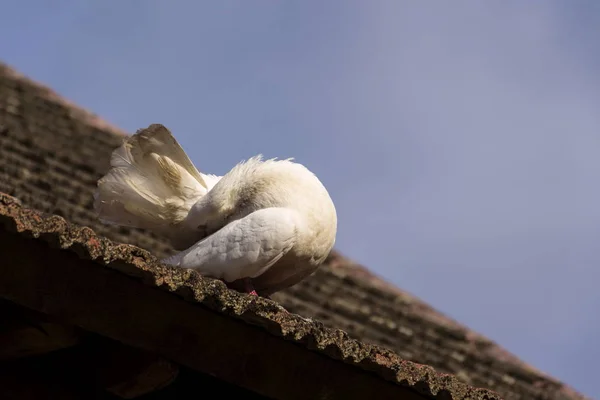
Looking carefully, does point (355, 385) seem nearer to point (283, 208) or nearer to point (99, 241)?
point (99, 241)

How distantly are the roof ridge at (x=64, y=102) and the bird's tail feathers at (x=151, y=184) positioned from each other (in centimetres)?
410

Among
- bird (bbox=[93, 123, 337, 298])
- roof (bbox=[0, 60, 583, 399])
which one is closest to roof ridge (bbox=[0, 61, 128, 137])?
roof (bbox=[0, 60, 583, 399])

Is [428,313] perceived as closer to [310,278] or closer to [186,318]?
[310,278]

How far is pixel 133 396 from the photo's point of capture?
3.92m

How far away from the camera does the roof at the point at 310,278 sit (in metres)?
8.17

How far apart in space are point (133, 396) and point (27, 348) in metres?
0.41

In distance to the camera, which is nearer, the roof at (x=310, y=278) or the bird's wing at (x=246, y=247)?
the bird's wing at (x=246, y=247)

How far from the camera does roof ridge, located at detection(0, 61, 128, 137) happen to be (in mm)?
9711

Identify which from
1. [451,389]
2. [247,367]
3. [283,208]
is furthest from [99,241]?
[283,208]

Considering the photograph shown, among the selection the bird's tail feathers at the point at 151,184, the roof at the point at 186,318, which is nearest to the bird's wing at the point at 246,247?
the bird's tail feathers at the point at 151,184

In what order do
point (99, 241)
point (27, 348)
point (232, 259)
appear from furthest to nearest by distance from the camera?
point (232, 259) < point (27, 348) < point (99, 241)

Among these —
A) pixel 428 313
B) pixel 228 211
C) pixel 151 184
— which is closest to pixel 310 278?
pixel 428 313

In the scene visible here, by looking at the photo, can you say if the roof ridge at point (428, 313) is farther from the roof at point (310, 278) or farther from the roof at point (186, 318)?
the roof at point (186, 318)

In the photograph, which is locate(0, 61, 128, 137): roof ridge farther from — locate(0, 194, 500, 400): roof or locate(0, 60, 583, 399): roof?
locate(0, 194, 500, 400): roof
